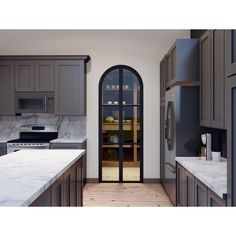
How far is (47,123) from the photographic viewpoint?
5703 millimetres

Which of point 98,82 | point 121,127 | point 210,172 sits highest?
point 98,82

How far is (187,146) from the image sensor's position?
12.4ft

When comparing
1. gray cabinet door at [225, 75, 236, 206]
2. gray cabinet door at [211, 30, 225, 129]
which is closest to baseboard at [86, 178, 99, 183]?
gray cabinet door at [211, 30, 225, 129]

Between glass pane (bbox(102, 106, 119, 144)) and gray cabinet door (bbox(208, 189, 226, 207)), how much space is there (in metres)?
3.70

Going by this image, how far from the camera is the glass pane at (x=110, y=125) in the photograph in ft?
19.1

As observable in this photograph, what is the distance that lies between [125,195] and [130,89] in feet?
6.68

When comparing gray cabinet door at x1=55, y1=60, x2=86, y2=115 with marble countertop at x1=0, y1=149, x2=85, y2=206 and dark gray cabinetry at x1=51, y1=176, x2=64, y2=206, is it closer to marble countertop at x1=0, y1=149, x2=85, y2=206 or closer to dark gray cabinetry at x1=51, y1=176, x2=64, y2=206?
marble countertop at x1=0, y1=149, x2=85, y2=206

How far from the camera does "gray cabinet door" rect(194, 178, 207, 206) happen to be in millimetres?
2350

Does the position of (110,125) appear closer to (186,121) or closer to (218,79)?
(186,121)

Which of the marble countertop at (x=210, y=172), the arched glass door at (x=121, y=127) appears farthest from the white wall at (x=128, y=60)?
the marble countertop at (x=210, y=172)

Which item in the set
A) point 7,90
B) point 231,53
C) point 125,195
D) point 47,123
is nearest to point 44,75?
point 7,90
